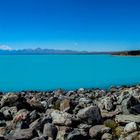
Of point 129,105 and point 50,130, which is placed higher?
point 129,105

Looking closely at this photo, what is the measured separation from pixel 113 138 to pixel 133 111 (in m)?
2.39

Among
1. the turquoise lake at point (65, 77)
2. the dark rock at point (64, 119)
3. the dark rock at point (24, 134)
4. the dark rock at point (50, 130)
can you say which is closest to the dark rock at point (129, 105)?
the dark rock at point (64, 119)

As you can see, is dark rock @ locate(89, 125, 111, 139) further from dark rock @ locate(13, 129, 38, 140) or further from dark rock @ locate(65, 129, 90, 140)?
dark rock @ locate(13, 129, 38, 140)

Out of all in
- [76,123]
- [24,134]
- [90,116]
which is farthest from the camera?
[90,116]

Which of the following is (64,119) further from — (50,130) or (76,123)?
(50,130)

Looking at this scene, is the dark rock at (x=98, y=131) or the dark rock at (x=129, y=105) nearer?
the dark rock at (x=98, y=131)

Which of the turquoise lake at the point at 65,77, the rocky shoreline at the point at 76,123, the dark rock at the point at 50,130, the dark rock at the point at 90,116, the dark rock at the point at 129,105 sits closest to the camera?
the rocky shoreline at the point at 76,123

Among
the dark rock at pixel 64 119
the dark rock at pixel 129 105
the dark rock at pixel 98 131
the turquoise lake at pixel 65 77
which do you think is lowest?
the turquoise lake at pixel 65 77

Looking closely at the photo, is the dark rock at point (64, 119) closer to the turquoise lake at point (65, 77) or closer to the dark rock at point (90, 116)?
the dark rock at point (90, 116)

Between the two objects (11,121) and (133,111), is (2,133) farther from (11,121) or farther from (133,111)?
(133,111)

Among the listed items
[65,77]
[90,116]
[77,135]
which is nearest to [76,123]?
[90,116]

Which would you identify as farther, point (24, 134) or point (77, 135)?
point (24, 134)

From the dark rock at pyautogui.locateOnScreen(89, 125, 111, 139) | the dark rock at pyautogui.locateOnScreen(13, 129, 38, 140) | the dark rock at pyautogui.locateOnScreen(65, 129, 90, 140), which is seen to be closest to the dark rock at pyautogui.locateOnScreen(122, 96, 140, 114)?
the dark rock at pyautogui.locateOnScreen(89, 125, 111, 139)

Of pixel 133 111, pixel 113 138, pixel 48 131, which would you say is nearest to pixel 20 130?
pixel 48 131
